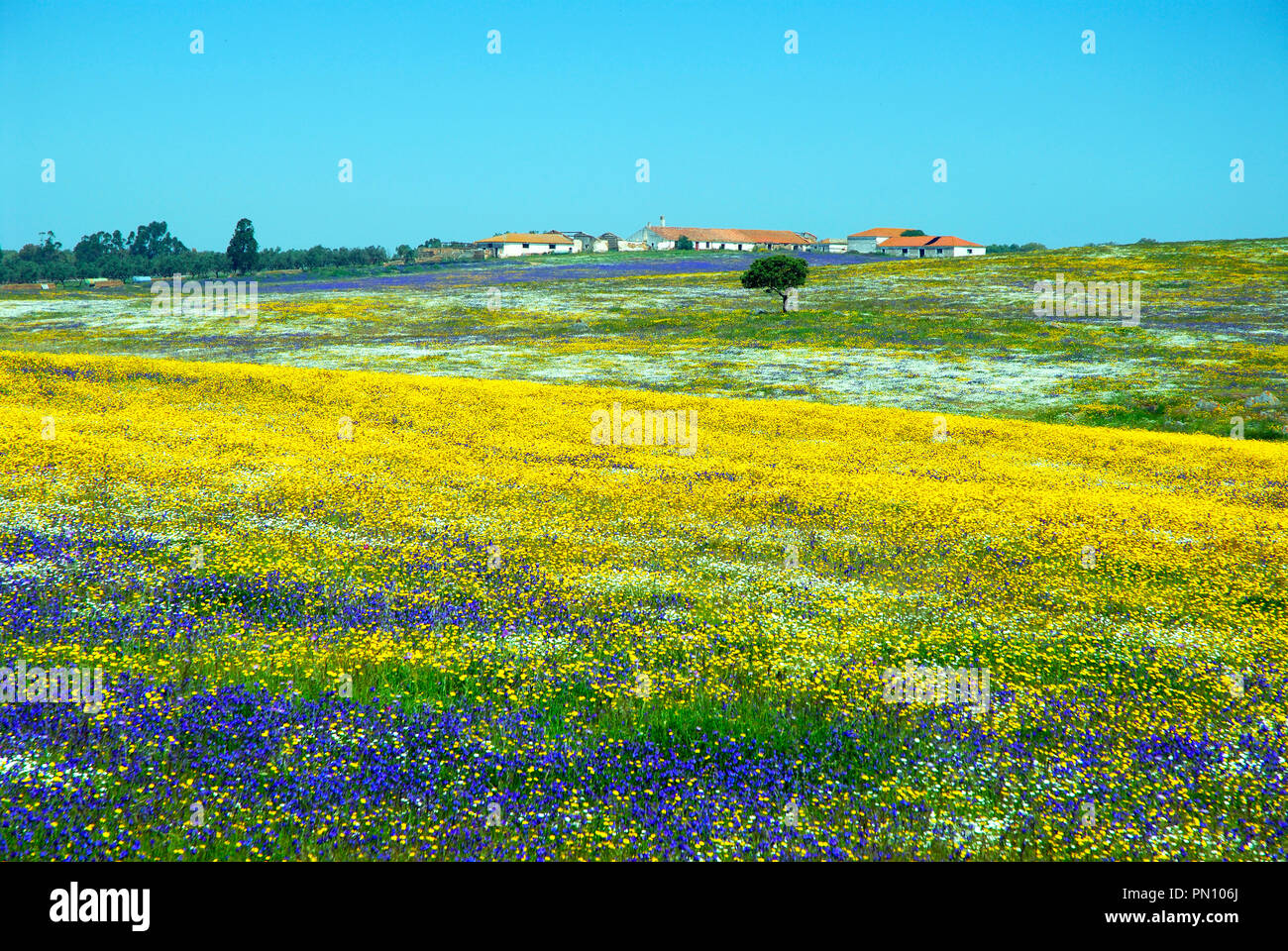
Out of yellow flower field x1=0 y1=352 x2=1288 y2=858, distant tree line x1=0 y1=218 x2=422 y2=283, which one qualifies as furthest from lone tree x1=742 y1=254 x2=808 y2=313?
distant tree line x1=0 y1=218 x2=422 y2=283

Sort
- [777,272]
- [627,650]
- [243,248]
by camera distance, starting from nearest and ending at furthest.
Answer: [627,650], [777,272], [243,248]

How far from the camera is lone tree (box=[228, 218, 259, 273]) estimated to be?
132500 mm

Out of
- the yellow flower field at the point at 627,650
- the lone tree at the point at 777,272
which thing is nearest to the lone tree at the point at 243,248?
the lone tree at the point at 777,272

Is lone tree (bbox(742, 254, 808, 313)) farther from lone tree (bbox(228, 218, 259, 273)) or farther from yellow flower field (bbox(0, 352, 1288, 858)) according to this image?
lone tree (bbox(228, 218, 259, 273))

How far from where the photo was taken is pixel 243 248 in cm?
13450

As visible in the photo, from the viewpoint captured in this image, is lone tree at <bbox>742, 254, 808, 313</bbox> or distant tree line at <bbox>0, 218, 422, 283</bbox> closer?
lone tree at <bbox>742, 254, 808, 313</bbox>

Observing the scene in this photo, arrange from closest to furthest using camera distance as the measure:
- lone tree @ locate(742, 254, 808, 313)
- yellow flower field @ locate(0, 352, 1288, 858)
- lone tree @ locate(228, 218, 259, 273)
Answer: yellow flower field @ locate(0, 352, 1288, 858) < lone tree @ locate(742, 254, 808, 313) < lone tree @ locate(228, 218, 259, 273)

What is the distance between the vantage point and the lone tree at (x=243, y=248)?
132500 mm

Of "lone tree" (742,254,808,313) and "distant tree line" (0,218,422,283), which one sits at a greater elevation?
"distant tree line" (0,218,422,283)

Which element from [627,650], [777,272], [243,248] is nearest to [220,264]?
[243,248]

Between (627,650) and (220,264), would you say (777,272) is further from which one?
(220,264)

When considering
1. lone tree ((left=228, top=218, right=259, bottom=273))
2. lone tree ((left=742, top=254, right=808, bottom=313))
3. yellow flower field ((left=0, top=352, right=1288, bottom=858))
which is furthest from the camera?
lone tree ((left=228, top=218, right=259, bottom=273))
